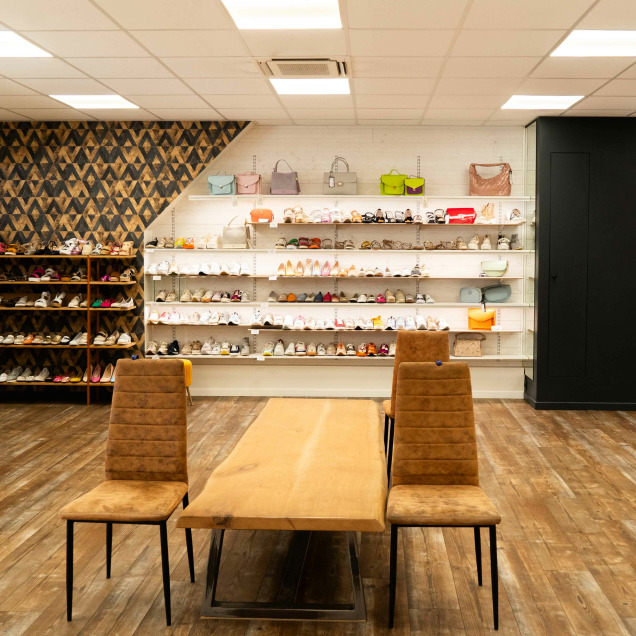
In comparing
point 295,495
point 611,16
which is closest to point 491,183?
point 611,16

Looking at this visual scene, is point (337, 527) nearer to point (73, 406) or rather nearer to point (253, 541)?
point (253, 541)

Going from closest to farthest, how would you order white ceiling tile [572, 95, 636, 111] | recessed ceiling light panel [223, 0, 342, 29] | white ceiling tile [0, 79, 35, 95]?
recessed ceiling light panel [223, 0, 342, 29] → white ceiling tile [0, 79, 35, 95] → white ceiling tile [572, 95, 636, 111]

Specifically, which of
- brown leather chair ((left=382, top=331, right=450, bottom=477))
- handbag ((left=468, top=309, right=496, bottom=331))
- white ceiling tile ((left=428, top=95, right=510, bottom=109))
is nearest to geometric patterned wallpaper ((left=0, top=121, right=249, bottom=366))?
white ceiling tile ((left=428, top=95, right=510, bottom=109))

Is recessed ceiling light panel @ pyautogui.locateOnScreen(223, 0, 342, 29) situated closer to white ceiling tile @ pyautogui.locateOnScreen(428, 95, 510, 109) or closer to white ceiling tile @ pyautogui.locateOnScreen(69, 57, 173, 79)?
white ceiling tile @ pyautogui.locateOnScreen(69, 57, 173, 79)

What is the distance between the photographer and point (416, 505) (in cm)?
289

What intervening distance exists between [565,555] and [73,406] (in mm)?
5533

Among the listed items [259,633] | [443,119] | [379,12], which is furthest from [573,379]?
[259,633]

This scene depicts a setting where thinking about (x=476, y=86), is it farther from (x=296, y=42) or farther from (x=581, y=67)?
(x=296, y=42)

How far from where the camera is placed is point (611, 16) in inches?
166

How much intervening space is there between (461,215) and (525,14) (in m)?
3.43

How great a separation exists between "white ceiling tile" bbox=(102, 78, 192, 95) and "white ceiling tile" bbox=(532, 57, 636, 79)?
10.1 ft

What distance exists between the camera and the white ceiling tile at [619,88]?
18.6 feet

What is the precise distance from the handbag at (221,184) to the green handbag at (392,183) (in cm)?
172

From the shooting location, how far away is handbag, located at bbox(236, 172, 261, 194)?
7.61m
